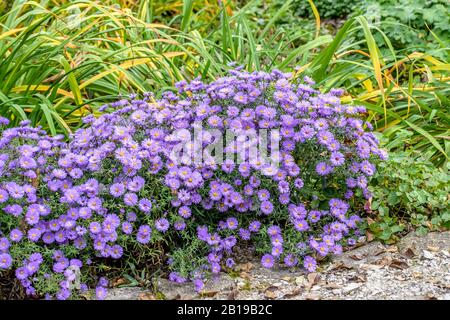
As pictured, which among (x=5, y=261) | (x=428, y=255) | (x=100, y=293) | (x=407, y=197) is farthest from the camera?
(x=407, y=197)

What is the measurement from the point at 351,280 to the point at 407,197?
0.60m

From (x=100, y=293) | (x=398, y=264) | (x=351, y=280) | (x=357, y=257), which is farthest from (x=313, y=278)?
(x=100, y=293)

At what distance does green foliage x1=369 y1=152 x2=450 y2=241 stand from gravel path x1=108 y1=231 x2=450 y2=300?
0.15 meters

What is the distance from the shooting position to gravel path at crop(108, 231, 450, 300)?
2.95 metres

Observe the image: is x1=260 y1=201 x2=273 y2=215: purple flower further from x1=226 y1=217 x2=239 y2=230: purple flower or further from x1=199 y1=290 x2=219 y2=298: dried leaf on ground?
x1=199 y1=290 x2=219 y2=298: dried leaf on ground

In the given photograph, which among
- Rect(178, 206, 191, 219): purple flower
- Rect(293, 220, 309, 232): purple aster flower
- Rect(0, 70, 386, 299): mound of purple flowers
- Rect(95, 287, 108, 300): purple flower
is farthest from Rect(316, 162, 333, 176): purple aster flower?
Rect(95, 287, 108, 300): purple flower

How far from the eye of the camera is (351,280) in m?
3.07

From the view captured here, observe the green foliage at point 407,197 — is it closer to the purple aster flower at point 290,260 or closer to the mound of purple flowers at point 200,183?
the mound of purple flowers at point 200,183

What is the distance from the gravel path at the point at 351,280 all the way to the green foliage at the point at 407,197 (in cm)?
15

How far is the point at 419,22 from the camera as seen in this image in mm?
5613

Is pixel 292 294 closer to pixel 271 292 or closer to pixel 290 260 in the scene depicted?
pixel 271 292

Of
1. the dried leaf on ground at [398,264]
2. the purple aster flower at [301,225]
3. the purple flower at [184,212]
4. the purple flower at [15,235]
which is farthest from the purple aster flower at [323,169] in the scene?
the purple flower at [15,235]
